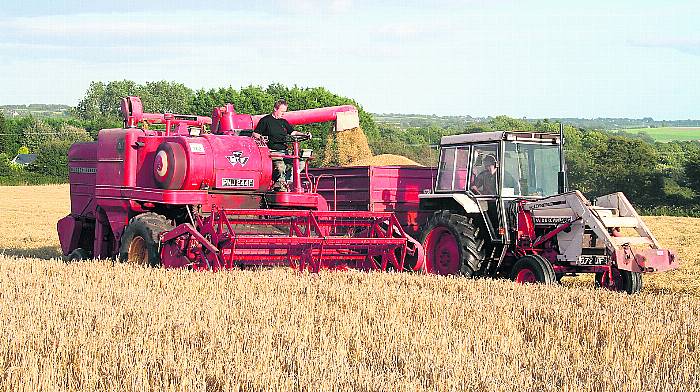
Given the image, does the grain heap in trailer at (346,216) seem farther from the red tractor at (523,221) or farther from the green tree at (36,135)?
the green tree at (36,135)

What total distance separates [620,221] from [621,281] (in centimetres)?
71

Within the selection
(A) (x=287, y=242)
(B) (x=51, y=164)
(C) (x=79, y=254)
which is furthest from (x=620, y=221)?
(B) (x=51, y=164)

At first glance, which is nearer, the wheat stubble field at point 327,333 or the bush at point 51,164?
the wheat stubble field at point 327,333

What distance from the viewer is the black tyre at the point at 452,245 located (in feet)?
35.0

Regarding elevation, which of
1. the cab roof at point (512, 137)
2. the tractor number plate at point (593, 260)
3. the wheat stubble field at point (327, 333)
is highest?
the cab roof at point (512, 137)

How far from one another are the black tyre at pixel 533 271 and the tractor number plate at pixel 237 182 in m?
3.43

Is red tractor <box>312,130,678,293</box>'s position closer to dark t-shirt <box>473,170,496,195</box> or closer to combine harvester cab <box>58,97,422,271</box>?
dark t-shirt <box>473,170,496,195</box>

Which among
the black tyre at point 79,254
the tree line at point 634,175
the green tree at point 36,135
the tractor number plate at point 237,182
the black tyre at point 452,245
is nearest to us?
the black tyre at point 452,245

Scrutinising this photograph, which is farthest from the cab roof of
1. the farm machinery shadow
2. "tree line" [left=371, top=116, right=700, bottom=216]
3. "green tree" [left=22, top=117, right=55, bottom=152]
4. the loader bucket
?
"green tree" [left=22, top=117, right=55, bottom=152]

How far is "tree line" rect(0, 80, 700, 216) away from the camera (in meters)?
36.9

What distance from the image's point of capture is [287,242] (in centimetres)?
1030

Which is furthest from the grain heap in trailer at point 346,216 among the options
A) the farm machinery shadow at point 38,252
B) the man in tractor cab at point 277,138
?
the farm machinery shadow at point 38,252

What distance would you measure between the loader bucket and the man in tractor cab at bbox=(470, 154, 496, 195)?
1.02 metres

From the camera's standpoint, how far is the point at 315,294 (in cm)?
842
